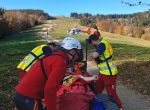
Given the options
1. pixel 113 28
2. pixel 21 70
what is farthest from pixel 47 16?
pixel 21 70

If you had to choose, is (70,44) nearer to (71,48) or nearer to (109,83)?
(71,48)

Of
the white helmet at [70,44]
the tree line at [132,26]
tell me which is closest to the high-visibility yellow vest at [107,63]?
the white helmet at [70,44]

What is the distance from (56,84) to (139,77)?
10.3m

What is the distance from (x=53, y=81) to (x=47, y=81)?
97 millimetres

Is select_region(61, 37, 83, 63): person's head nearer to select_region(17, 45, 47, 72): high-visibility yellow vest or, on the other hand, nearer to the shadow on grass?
select_region(17, 45, 47, 72): high-visibility yellow vest

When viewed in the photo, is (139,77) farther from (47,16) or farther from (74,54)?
(47,16)

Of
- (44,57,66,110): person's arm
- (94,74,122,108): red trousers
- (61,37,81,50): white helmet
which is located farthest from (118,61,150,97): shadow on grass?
(44,57,66,110): person's arm

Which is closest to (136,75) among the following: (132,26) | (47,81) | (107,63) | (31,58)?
(107,63)

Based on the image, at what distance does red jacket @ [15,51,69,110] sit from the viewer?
584 centimetres

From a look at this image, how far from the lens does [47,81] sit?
5871mm

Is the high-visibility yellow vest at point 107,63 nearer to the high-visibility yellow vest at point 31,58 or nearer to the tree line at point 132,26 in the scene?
the high-visibility yellow vest at point 31,58

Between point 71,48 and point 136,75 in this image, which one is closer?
point 71,48

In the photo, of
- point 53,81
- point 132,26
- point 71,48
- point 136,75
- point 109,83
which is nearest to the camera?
point 53,81

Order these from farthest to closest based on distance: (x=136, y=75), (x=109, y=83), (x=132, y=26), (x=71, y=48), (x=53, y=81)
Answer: (x=132, y=26), (x=136, y=75), (x=109, y=83), (x=71, y=48), (x=53, y=81)
